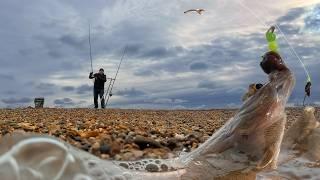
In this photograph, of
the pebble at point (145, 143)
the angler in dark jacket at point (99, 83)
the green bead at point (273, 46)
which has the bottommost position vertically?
the pebble at point (145, 143)

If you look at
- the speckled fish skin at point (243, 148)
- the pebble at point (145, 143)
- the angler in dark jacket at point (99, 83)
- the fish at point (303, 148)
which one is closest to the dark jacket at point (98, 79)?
the angler in dark jacket at point (99, 83)

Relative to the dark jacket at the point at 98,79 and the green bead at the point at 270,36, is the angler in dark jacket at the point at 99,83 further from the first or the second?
the green bead at the point at 270,36

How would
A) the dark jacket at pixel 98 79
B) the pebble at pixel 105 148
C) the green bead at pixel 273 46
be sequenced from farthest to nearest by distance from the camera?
1. the dark jacket at pixel 98 79
2. the pebble at pixel 105 148
3. the green bead at pixel 273 46

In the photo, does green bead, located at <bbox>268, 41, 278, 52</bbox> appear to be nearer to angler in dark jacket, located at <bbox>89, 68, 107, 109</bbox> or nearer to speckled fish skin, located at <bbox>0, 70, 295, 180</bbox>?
speckled fish skin, located at <bbox>0, 70, 295, 180</bbox>

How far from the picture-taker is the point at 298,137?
3.83 m

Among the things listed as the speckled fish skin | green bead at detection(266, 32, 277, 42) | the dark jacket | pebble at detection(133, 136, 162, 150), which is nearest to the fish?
the speckled fish skin

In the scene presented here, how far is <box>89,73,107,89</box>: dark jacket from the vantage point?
63.4ft

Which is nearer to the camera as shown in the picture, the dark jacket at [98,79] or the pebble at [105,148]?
the pebble at [105,148]

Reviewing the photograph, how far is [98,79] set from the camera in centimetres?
1944

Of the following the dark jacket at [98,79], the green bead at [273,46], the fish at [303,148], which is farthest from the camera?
the dark jacket at [98,79]

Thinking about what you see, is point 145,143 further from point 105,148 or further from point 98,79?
point 98,79

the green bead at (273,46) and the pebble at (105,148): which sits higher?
the green bead at (273,46)

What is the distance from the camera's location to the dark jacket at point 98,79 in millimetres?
19312

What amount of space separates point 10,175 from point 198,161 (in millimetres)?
1283
